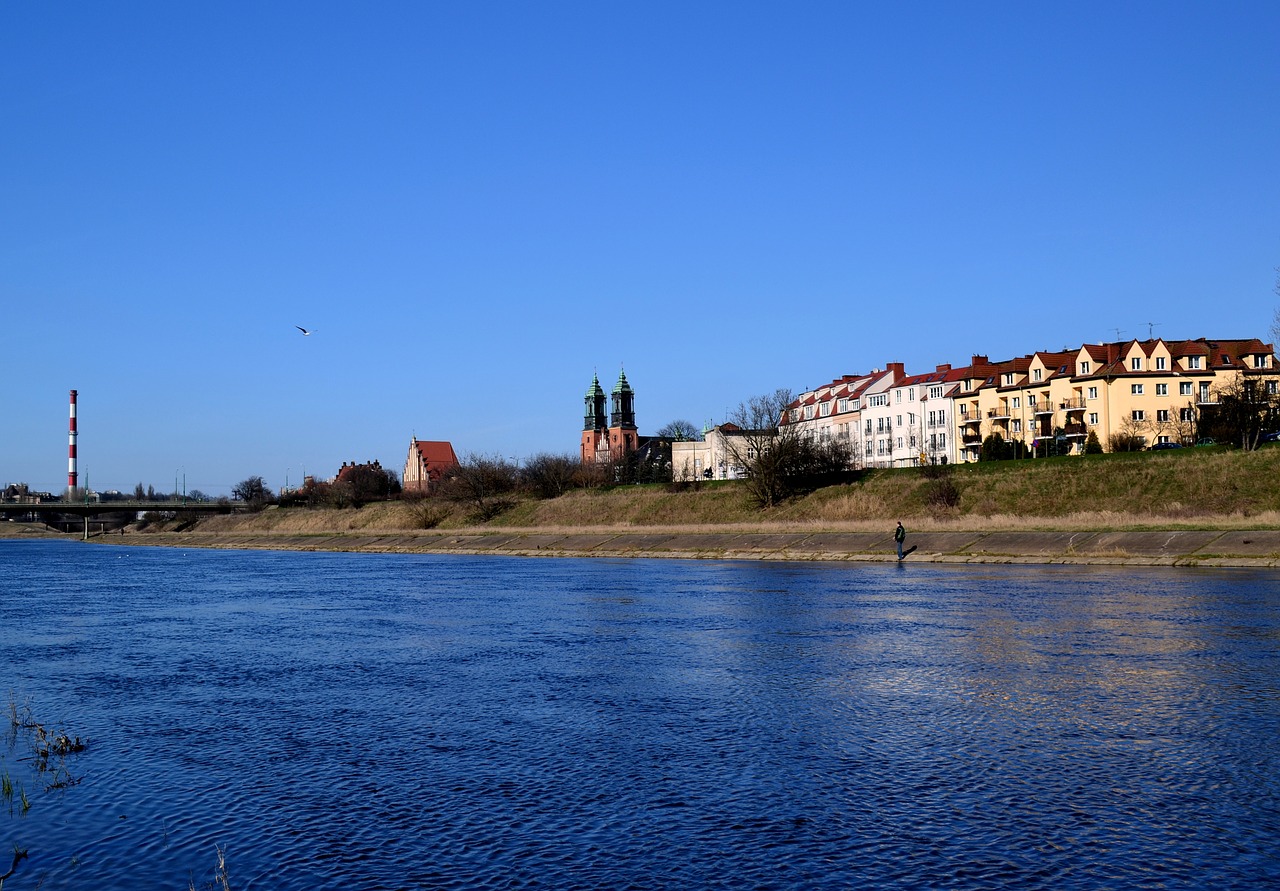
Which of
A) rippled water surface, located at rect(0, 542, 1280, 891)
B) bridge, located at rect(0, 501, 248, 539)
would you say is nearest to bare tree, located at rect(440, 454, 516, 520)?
bridge, located at rect(0, 501, 248, 539)

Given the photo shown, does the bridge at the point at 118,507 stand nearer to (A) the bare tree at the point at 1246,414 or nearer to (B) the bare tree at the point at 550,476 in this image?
(B) the bare tree at the point at 550,476

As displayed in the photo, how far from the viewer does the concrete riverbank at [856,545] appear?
52906 millimetres

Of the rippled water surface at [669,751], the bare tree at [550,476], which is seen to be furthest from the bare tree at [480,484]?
the rippled water surface at [669,751]

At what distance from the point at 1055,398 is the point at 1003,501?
41883 millimetres

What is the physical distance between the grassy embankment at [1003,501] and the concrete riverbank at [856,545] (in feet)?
9.90

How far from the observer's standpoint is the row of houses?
109 meters

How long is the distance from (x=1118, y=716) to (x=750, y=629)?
Result: 14.3 metres

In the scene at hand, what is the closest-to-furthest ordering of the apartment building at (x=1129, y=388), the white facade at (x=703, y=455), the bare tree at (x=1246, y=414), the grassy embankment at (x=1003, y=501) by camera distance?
1. the grassy embankment at (x=1003, y=501)
2. the bare tree at (x=1246, y=414)
3. the apartment building at (x=1129, y=388)
4. the white facade at (x=703, y=455)

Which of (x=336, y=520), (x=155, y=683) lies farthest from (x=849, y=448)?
(x=155, y=683)

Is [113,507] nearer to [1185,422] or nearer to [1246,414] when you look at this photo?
[1185,422]

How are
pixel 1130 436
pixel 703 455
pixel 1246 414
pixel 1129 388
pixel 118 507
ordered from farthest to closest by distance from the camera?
pixel 703 455
pixel 118 507
pixel 1129 388
pixel 1130 436
pixel 1246 414

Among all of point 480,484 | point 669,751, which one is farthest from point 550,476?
point 669,751

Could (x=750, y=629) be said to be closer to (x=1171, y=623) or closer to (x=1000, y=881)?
(x=1171, y=623)

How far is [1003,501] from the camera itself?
80.2m
